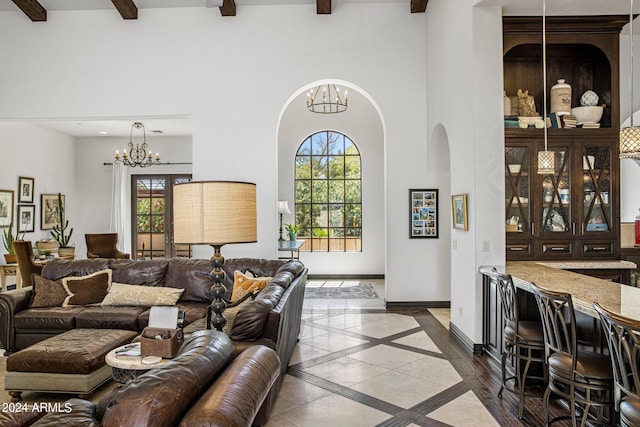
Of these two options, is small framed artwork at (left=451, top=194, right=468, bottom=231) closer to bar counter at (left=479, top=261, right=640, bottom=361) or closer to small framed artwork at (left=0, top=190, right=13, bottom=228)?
bar counter at (left=479, top=261, right=640, bottom=361)

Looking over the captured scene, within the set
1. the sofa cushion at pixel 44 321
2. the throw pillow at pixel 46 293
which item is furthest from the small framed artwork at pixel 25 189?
the sofa cushion at pixel 44 321

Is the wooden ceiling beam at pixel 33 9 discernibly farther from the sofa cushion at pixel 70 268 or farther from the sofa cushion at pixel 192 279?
the sofa cushion at pixel 192 279

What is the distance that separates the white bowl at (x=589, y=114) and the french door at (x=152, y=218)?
789 centimetres

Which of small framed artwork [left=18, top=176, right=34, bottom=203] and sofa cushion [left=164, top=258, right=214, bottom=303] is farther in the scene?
small framed artwork [left=18, top=176, right=34, bottom=203]

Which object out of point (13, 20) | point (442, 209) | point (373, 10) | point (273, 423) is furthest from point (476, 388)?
point (13, 20)

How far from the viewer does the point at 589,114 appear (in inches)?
190

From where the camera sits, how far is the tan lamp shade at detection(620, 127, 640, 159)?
2.86 metres

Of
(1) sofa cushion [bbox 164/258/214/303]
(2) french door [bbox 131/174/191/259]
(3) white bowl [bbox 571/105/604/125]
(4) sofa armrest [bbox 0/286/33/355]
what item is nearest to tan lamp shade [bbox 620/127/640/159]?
(3) white bowl [bbox 571/105/604/125]

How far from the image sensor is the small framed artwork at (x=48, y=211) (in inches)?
349

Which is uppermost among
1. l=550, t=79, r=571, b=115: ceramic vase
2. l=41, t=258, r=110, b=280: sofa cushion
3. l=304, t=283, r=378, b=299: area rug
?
l=550, t=79, r=571, b=115: ceramic vase

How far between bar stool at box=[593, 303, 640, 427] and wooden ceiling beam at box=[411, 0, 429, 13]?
5.28 metres

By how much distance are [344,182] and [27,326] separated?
6595 mm

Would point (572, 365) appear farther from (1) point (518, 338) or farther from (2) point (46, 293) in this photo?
(2) point (46, 293)

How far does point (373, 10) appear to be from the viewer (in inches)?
251
